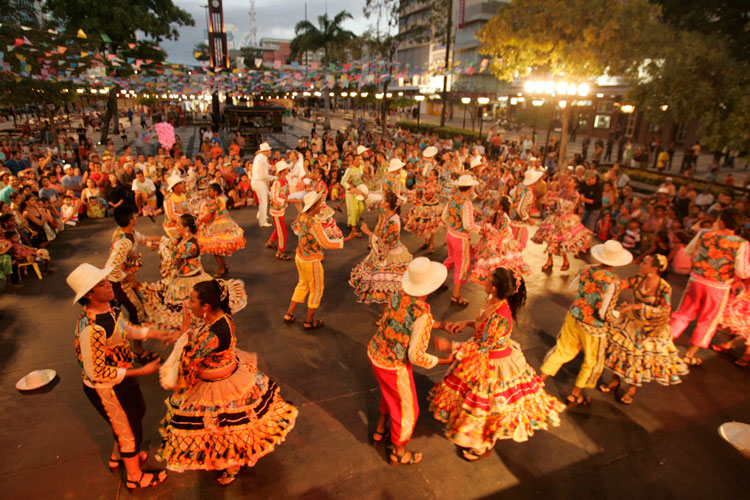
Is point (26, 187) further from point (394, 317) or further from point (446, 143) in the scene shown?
point (446, 143)

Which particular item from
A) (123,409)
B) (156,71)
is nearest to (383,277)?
(123,409)

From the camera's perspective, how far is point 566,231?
842cm

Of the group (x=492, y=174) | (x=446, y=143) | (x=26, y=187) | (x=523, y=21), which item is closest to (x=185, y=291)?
(x=26, y=187)

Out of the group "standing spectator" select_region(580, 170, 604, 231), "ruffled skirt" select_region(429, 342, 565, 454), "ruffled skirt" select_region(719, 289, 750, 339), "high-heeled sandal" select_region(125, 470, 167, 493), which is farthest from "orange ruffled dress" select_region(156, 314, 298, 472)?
"standing spectator" select_region(580, 170, 604, 231)

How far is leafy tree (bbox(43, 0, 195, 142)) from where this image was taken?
25141 mm

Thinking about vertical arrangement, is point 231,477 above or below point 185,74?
below

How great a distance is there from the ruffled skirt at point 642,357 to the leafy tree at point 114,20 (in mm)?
26128

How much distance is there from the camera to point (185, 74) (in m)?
23.3

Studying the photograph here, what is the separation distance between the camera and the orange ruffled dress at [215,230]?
24.5 feet

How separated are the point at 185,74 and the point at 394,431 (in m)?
24.8

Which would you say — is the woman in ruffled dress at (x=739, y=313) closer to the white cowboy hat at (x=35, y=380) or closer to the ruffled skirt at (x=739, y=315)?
the ruffled skirt at (x=739, y=315)

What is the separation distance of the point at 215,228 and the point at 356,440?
189 inches

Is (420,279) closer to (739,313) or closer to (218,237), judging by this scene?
(739,313)

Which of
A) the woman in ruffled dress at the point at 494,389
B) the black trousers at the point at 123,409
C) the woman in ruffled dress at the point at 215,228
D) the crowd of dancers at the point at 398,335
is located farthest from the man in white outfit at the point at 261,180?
the woman in ruffled dress at the point at 494,389
